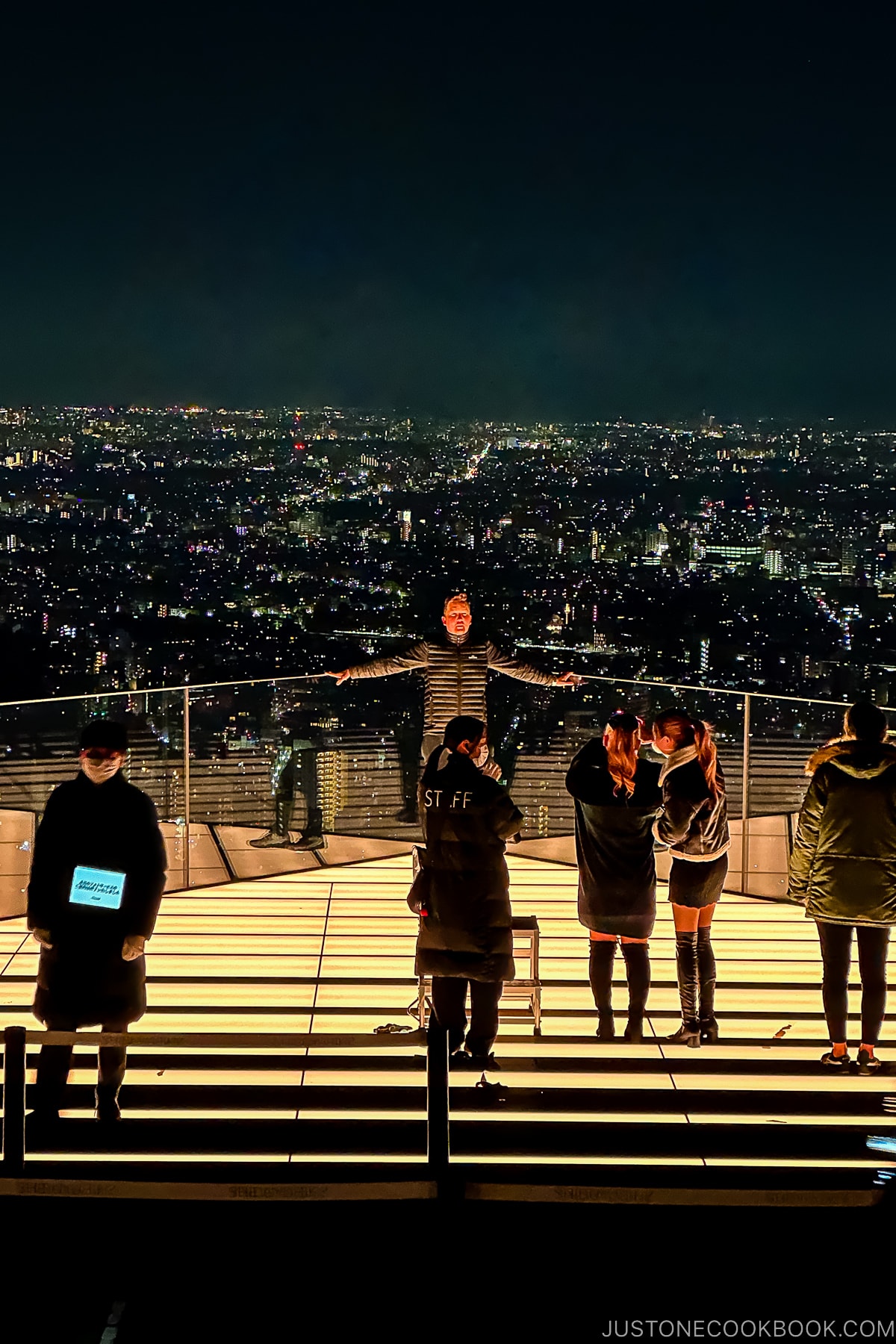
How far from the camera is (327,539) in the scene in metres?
16.6

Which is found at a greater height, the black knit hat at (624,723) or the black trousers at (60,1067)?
the black knit hat at (624,723)

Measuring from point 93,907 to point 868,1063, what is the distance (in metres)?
2.92

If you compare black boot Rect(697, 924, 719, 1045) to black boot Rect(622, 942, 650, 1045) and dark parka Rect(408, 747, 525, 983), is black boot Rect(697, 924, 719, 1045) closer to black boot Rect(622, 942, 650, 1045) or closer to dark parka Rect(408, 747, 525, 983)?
black boot Rect(622, 942, 650, 1045)

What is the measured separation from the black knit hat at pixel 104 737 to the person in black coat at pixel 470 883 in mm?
1145

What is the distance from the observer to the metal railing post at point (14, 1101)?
366 cm

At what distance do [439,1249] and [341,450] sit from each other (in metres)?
14.1

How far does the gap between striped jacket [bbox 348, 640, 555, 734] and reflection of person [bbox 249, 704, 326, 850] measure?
1.03 metres

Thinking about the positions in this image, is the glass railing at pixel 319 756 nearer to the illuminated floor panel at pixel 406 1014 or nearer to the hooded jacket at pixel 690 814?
the illuminated floor panel at pixel 406 1014

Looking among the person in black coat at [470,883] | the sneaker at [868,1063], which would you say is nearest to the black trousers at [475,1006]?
the person in black coat at [470,883]

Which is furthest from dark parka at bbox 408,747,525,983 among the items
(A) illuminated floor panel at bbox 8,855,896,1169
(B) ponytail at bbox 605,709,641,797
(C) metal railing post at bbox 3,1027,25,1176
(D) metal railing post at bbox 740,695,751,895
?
(D) metal railing post at bbox 740,695,751,895

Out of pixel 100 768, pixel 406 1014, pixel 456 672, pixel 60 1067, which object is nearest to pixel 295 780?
pixel 456 672

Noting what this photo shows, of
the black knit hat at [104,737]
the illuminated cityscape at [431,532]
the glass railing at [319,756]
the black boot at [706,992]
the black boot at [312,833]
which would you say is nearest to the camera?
the black knit hat at [104,737]

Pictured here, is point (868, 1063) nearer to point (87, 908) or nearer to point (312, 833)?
point (87, 908)

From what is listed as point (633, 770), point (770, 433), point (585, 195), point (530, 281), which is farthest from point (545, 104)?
point (633, 770)
